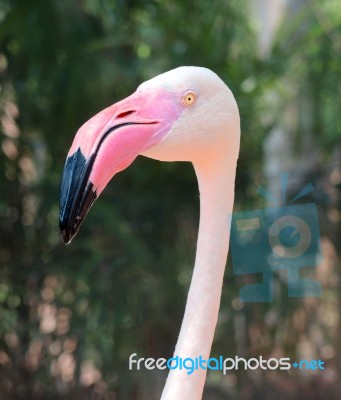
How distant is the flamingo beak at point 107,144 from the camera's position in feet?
2.52

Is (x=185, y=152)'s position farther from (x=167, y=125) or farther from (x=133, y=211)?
(x=133, y=211)

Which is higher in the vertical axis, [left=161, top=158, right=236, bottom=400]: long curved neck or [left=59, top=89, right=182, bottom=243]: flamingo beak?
[left=59, top=89, right=182, bottom=243]: flamingo beak

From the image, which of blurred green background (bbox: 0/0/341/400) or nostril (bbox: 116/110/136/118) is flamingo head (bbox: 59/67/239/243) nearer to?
nostril (bbox: 116/110/136/118)

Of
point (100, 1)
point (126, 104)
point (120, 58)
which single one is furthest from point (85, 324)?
point (126, 104)

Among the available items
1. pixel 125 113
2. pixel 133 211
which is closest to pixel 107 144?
pixel 125 113

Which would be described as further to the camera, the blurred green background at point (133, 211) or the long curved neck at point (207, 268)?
the blurred green background at point (133, 211)

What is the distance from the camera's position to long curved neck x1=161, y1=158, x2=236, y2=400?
90 centimetres

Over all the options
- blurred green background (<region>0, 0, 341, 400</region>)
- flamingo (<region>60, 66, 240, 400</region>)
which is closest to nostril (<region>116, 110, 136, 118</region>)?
flamingo (<region>60, 66, 240, 400</region>)

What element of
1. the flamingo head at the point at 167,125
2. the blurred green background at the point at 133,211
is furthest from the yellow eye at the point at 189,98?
the blurred green background at the point at 133,211

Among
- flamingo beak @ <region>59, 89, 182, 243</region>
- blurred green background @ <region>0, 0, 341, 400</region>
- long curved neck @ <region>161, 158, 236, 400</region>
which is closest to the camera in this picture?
flamingo beak @ <region>59, 89, 182, 243</region>

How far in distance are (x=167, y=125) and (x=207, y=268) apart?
0.21 m

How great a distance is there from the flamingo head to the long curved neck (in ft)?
0.10

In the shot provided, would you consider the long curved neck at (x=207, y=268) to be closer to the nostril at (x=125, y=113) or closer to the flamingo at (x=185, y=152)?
the flamingo at (x=185, y=152)

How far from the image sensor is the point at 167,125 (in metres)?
0.87
